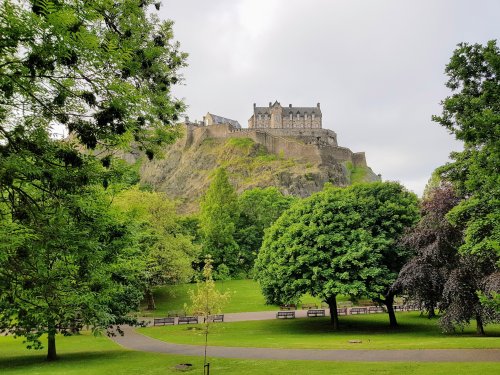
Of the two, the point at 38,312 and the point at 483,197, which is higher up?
the point at 483,197

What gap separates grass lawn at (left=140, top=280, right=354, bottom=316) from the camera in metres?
46.7

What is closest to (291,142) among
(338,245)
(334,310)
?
(334,310)

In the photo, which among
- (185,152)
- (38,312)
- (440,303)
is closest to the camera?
(38,312)

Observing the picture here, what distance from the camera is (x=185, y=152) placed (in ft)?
→ 434

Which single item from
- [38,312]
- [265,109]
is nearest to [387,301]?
[38,312]

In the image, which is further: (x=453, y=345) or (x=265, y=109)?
(x=265, y=109)

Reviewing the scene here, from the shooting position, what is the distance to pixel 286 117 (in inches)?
5792

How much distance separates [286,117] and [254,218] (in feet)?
253

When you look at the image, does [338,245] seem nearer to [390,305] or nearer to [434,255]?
[390,305]

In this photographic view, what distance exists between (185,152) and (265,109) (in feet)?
113

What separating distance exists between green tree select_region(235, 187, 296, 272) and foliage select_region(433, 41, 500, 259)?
4846 cm

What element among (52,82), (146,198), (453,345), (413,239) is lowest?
(453,345)

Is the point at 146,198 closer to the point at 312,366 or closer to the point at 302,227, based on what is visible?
the point at 302,227

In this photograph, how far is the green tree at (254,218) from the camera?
70688mm
